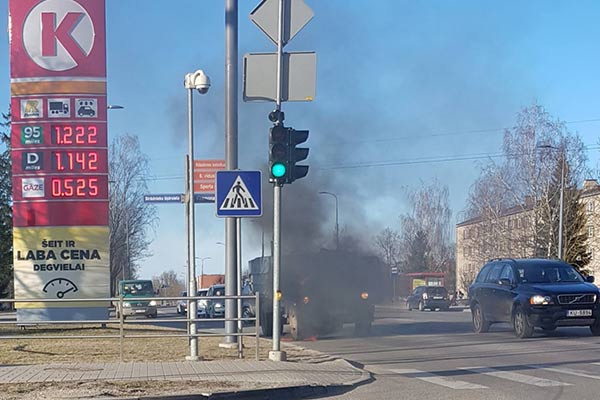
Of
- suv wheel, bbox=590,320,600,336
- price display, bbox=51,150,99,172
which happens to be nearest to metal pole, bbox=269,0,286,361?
suv wheel, bbox=590,320,600,336

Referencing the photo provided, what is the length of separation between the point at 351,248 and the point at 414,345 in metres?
5.69

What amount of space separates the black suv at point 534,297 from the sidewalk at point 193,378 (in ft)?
21.4

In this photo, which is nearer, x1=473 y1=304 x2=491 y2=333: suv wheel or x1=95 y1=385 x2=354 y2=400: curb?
x1=95 y1=385 x2=354 y2=400: curb

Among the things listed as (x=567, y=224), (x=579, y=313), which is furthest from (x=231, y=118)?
(x=567, y=224)

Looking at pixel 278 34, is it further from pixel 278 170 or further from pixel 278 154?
pixel 278 170

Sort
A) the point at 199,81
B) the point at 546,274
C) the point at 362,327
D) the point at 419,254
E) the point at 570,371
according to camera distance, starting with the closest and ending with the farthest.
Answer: the point at 570,371, the point at 199,81, the point at 546,274, the point at 362,327, the point at 419,254

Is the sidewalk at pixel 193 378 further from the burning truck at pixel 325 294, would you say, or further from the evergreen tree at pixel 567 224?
the evergreen tree at pixel 567 224

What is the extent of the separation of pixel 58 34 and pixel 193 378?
15.2 meters

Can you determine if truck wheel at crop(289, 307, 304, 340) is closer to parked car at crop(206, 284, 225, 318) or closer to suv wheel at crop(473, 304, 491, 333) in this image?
suv wheel at crop(473, 304, 491, 333)

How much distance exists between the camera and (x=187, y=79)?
1602 cm

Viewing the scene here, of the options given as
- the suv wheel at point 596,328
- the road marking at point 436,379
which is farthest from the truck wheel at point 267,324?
the road marking at point 436,379

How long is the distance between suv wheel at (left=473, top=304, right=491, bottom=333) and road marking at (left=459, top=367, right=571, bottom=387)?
819cm

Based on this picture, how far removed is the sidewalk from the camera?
10367mm

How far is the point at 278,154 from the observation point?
540 inches
